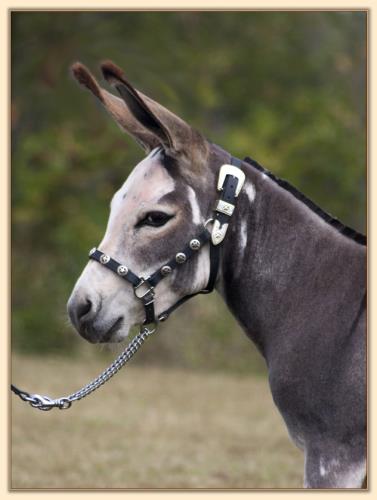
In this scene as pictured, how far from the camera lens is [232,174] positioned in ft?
10.6

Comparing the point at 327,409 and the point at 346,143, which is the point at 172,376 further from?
the point at 327,409

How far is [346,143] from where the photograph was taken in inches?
577

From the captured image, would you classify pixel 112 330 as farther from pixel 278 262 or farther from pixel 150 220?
pixel 278 262

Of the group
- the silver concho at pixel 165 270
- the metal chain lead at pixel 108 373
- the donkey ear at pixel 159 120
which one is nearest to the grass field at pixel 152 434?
the metal chain lead at pixel 108 373

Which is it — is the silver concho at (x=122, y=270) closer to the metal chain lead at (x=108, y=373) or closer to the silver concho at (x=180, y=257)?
the silver concho at (x=180, y=257)

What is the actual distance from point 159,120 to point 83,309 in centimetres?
81

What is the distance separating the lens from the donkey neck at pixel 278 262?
3.20 meters

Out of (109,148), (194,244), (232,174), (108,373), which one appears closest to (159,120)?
(232,174)

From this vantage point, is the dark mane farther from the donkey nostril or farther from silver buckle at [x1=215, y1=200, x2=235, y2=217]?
the donkey nostril

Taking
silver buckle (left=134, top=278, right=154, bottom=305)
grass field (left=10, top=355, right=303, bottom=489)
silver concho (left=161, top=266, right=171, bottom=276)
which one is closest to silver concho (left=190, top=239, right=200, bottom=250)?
silver concho (left=161, top=266, right=171, bottom=276)

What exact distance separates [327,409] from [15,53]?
502 inches

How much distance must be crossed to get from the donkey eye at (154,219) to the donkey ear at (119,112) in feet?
1.05

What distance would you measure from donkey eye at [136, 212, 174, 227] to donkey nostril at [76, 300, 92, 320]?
14.6 inches

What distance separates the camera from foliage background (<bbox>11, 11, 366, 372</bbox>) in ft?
45.5
